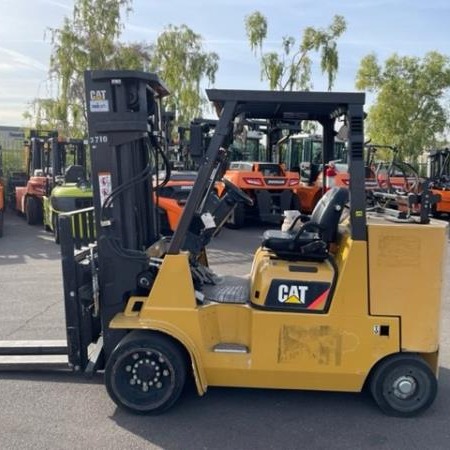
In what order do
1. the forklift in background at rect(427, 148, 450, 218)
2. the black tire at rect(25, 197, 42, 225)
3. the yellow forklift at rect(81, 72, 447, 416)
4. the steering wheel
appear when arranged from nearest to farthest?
the yellow forklift at rect(81, 72, 447, 416)
the steering wheel
the black tire at rect(25, 197, 42, 225)
the forklift in background at rect(427, 148, 450, 218)

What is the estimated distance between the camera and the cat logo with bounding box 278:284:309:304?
394 cm

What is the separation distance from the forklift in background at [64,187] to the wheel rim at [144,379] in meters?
6.15

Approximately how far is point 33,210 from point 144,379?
1246 cm

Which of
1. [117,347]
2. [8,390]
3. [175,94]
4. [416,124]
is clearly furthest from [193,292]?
[416,124]

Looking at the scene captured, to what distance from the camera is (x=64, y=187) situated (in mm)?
12242

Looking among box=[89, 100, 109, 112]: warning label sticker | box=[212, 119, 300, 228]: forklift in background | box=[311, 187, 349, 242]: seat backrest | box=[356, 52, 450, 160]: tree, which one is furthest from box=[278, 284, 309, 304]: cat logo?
box=[356, 52, 450, 160]: tree

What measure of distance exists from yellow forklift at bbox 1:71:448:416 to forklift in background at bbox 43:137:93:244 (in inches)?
231

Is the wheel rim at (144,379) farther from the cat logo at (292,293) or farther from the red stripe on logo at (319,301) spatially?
the red stripe on logo at (319,301)

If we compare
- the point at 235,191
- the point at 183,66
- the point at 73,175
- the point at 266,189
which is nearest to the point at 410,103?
the point at 183,66

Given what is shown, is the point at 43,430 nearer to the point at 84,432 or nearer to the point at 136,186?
the point at 84,432

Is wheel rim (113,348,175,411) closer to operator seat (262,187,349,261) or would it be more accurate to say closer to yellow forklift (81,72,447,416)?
yellow forklift (81,72,447,416)

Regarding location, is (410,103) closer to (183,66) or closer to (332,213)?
(183,66)

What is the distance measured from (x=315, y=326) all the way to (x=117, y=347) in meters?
1.44

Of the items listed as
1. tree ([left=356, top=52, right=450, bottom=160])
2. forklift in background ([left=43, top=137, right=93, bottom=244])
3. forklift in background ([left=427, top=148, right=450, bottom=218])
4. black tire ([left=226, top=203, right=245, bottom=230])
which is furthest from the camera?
tree ([left=356, top=52, right=450, bottom=160])
